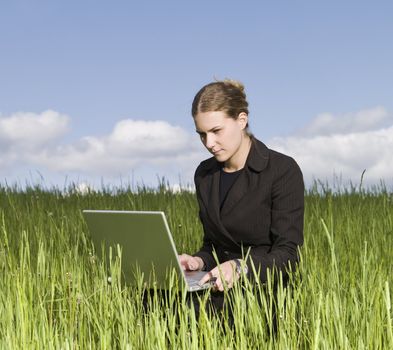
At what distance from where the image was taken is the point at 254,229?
11.0 feet

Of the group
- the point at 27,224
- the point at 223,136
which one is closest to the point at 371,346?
the point at 223,136

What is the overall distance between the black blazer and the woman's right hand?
87 mm

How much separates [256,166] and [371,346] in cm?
106

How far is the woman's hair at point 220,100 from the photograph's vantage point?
319 centimetres

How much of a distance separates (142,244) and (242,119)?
0.79m

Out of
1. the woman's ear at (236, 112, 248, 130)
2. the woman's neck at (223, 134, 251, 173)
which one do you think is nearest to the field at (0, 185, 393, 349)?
the woman's neck at (223, 134, 251, 173)

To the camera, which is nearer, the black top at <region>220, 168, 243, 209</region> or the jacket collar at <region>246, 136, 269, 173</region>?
the jacket collar at <region>246, 136, 269, 173</region>

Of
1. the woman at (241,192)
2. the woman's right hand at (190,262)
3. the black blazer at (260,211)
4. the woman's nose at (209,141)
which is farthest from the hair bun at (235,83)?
the woman's right hand at (190,262)

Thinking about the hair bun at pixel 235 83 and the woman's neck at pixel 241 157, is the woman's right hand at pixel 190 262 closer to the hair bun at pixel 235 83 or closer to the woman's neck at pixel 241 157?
the woman's neck at pixel 241 157

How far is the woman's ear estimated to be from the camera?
10.9 ft

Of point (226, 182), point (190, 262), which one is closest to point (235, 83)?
point (226, 182)

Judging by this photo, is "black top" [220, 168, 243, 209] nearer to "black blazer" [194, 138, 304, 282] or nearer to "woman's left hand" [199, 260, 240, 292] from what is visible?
"black blazer" [194, 138, 304, 282]

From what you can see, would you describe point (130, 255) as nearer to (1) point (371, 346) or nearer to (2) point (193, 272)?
(2) point (193, 272)

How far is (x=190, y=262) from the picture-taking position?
10.9 feet
